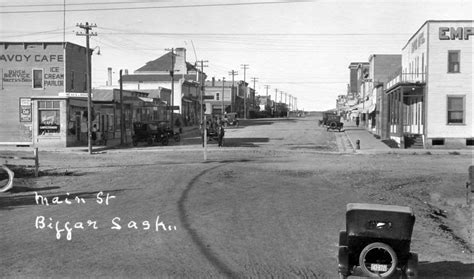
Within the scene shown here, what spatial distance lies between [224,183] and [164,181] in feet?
6.00

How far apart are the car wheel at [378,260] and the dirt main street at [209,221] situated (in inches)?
52.0

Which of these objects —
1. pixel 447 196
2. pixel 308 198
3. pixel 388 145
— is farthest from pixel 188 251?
pixel 388 145

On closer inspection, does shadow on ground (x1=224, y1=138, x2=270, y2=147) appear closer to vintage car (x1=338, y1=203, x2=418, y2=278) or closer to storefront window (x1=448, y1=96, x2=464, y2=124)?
storefront window (x1=448, y1=96, x2=464, y2=124)

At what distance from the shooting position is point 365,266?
6113 mm

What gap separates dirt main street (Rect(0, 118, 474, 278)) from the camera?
7.71 m

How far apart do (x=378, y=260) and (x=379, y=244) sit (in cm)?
20

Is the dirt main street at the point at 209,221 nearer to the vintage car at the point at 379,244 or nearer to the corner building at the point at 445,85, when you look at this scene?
the vintage car at the point at 379,244

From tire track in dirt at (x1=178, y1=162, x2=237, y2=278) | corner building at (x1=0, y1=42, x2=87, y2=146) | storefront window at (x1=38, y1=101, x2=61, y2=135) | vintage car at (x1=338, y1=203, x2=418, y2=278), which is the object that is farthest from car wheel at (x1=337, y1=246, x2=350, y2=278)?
corner building at (x1=0, y1=42, x2=87, y2=146)

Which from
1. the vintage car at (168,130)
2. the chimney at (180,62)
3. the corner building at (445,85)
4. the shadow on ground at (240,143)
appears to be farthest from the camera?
the chimney at (180,62)

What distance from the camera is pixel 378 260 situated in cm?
617

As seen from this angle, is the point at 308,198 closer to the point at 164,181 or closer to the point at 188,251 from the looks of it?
the point at 164,181

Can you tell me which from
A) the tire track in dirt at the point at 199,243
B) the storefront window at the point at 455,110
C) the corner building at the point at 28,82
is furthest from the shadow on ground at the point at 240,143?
the tire track in dirt at the point at 199,243

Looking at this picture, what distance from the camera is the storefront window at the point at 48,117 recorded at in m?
38.3

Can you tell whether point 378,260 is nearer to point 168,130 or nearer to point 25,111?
point 168,130
